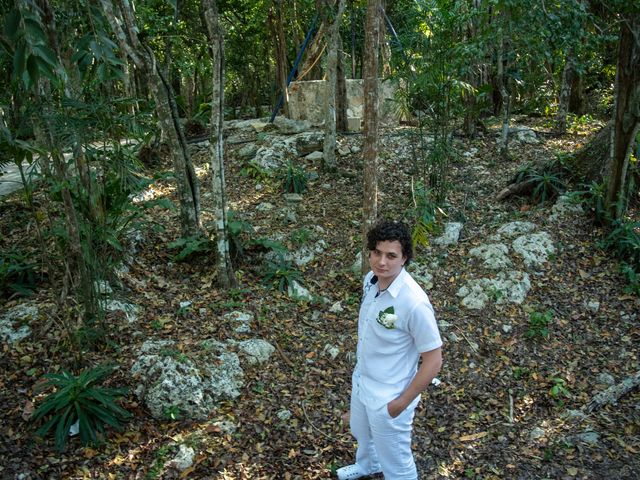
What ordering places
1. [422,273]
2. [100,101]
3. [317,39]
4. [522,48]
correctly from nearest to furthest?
[100,101] → [422,273] → [522,48] → [317,39]

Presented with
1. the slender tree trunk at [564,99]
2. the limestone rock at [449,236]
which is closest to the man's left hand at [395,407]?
the limestone rock at [449,236]

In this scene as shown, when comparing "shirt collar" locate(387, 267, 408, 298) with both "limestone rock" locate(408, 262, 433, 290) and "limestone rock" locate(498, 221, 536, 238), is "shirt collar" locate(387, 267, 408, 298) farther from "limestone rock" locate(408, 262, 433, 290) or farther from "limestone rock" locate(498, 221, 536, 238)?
"limestone rock" locate(498, 221, 536, 238)

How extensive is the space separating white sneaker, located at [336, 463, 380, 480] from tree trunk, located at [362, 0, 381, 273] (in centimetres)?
242

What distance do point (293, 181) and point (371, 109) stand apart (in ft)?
11.2

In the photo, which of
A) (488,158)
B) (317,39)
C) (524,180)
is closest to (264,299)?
(524,180)

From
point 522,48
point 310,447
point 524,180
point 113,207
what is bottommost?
point 310,447

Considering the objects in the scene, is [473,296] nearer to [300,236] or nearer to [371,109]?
[300,236]

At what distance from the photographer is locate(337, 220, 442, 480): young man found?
256 centimetres

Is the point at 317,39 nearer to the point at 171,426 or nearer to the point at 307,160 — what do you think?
the point at 307,160

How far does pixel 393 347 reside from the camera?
2.69m

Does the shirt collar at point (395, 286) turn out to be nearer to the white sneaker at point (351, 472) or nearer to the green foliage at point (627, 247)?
the white sneaker at point (351, 472)

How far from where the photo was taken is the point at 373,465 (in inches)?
133

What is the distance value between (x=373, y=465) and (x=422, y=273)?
327cm

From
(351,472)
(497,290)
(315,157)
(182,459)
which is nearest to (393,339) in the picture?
(351,472)
